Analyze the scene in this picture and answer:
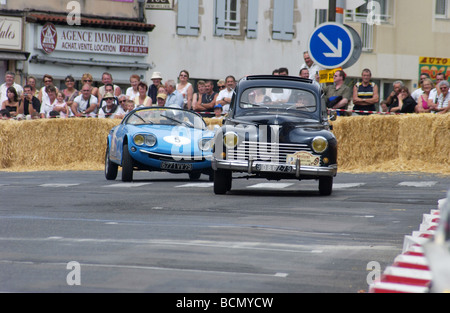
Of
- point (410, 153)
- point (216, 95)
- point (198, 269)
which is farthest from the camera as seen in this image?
point (216, 95)

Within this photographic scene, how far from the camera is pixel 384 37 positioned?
45.3 m

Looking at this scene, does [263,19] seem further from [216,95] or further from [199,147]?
[199,147]

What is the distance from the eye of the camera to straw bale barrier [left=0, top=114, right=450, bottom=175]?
71.3 ft

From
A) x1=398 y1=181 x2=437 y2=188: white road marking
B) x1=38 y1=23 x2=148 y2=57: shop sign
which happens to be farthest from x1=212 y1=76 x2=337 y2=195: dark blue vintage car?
x1=38 y1=23 x2=148 y2=57: shop sign

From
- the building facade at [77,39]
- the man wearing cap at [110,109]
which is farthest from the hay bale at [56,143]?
the building facade at [77,39]

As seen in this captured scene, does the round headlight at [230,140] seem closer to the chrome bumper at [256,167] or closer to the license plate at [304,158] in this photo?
the chrome bumper at [256,167]

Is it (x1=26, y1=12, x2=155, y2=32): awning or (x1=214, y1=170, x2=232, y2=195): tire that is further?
(x1=26, y1=12, x2=155, y2=32): awning

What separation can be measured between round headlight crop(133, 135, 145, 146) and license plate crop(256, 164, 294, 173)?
12.5 ft

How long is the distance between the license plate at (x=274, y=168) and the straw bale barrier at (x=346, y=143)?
6405mm

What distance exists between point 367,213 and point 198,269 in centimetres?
527

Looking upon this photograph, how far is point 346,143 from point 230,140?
7753mm

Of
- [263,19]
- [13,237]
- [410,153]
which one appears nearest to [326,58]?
[410,153]

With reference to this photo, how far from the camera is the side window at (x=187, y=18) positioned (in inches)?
1625

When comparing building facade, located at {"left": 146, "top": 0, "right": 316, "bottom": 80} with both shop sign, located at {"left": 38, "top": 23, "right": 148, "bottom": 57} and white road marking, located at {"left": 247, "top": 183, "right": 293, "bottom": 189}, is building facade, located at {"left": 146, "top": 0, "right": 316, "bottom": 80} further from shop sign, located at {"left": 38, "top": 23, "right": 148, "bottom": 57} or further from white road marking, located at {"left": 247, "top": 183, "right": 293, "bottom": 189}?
white road marking, located at {"left": 247, "top": 183, "right": 293, "bottom": 189}
